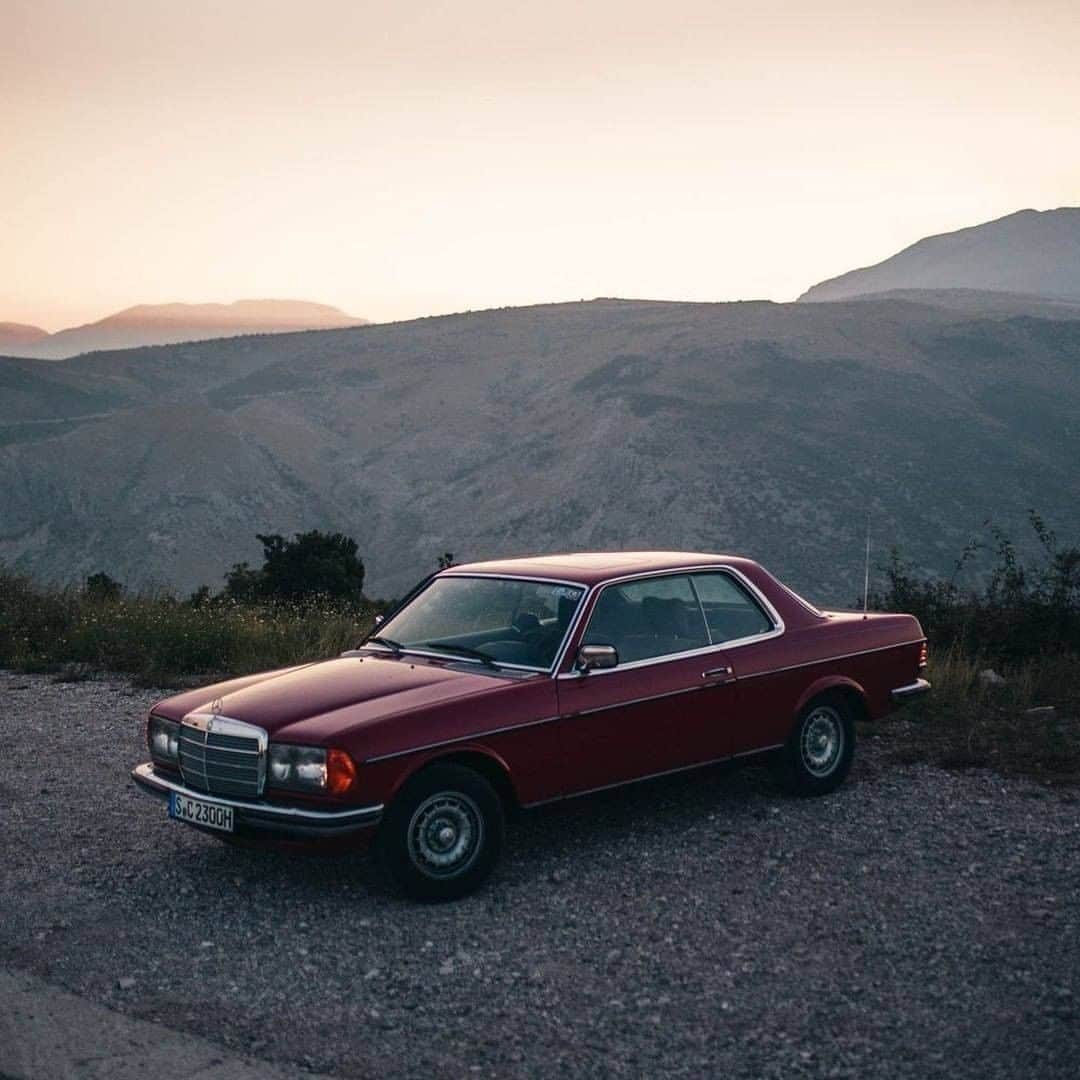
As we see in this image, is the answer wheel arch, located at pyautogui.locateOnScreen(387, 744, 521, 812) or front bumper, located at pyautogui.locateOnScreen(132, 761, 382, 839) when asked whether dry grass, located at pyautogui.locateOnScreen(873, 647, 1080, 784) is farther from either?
front bumper, located at pyautogui.locateOnScreen(132, 761, 382, 839)

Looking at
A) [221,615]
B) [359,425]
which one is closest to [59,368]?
[359,425]

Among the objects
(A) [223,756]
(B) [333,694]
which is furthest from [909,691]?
(A) [223,756]

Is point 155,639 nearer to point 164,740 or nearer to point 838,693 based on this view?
point 164,740

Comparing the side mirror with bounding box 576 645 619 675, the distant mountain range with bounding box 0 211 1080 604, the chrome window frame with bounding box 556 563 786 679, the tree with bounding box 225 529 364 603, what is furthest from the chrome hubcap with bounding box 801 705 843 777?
the distant mountain range with bounding box 0 211 1080 604

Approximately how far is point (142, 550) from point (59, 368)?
48.1 metres

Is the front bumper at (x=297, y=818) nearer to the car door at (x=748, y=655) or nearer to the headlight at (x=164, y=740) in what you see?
the headlight at (x=164, y=740)

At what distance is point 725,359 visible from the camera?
87.8m

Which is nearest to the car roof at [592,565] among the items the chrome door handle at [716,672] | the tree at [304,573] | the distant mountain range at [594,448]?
the chrome door handle at [716,672]

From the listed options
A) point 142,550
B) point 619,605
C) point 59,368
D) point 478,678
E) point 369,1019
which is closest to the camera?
point 369,1019

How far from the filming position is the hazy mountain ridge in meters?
64.1

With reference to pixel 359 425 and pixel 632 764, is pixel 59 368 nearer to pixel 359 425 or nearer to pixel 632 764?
pixel 359 425

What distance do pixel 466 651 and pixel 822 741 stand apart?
227 centimetres

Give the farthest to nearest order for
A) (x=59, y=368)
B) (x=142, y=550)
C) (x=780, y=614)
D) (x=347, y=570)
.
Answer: (x=59, y=368)
(x=142, y=550)
(x=347, y=570)
(x=780, y=614)

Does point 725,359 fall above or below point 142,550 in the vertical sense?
above
